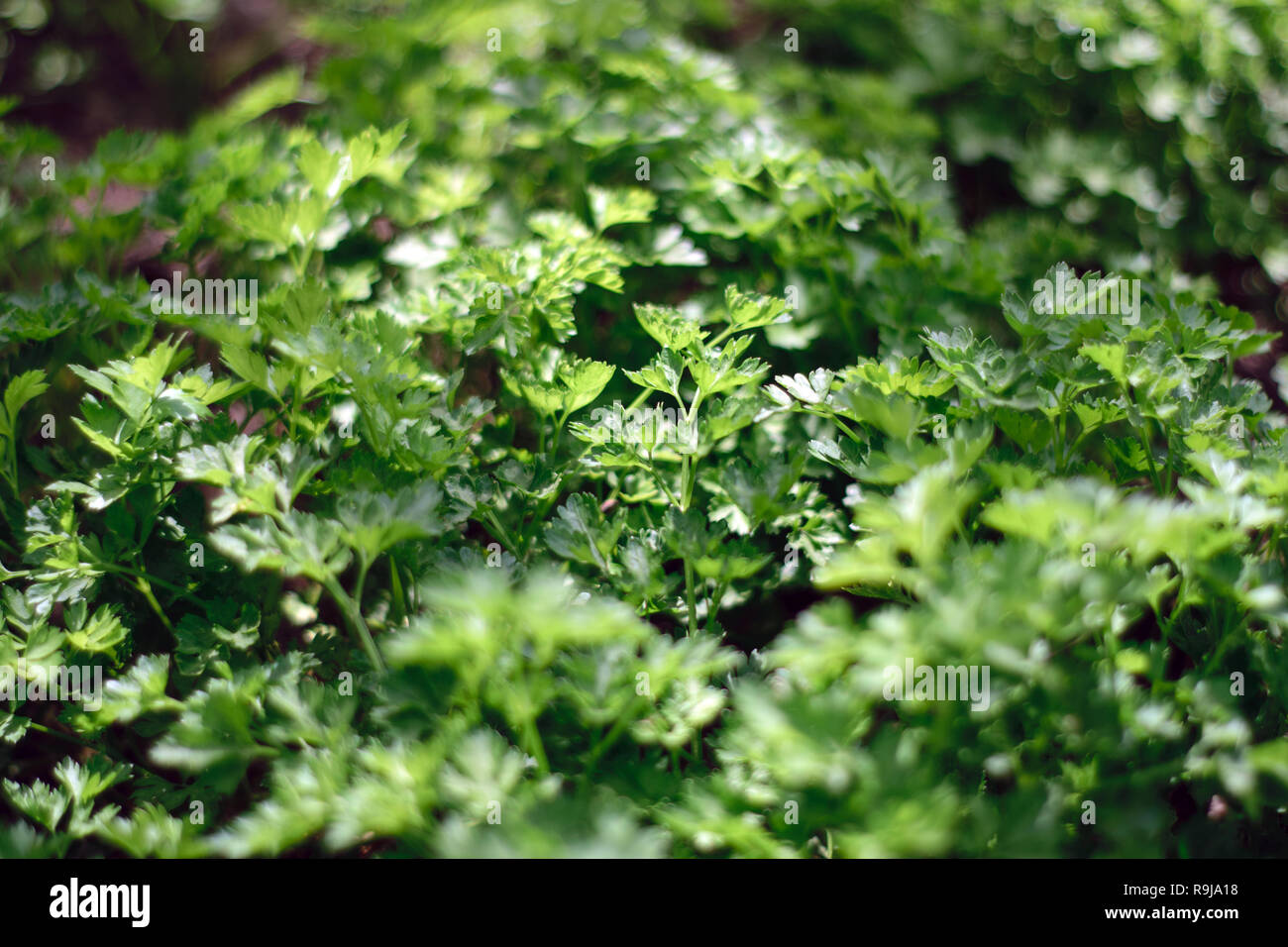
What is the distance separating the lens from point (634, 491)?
163 centimetres

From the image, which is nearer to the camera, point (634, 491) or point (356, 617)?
point (356, 617)

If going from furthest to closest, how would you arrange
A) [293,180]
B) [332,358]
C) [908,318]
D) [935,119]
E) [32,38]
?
[32,38] < [935,119] < [293,180] < [908,318] < [332,358]

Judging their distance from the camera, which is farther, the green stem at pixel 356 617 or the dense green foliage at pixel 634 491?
the green stem at pixel 356 617

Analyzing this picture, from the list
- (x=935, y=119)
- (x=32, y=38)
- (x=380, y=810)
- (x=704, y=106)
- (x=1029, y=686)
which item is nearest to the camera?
(x=380, y=810)

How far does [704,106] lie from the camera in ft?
7.30

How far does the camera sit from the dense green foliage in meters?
1.09

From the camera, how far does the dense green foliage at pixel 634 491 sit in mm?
1089

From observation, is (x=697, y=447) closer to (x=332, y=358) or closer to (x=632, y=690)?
(x=632, y=690)

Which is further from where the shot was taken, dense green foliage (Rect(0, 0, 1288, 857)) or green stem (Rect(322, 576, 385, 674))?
green stem (Rect(322, 576, 385, 674))

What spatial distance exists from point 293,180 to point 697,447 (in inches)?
49.3

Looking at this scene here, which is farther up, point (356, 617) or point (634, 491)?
point (634, 491)
